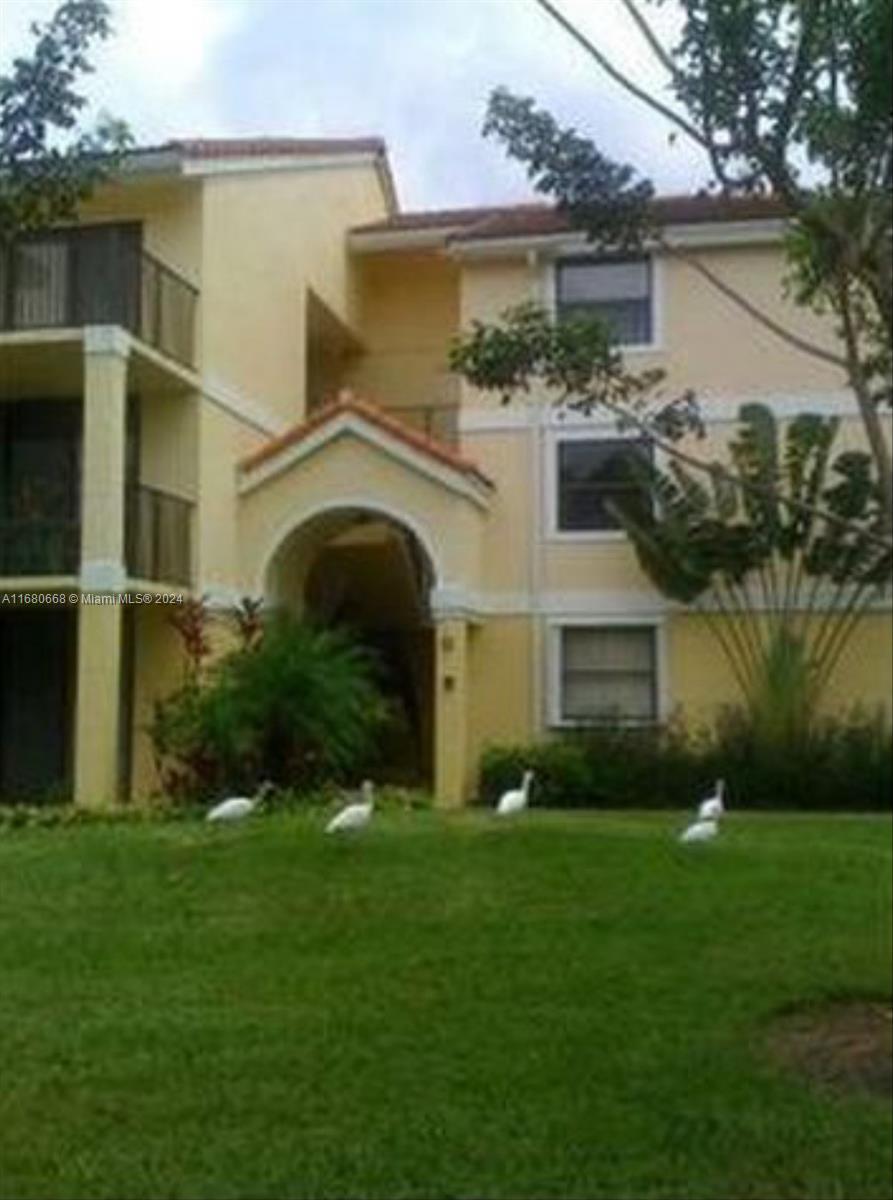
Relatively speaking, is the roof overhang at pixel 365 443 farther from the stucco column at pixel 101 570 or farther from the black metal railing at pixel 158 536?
the stucco column at pixel 101 570

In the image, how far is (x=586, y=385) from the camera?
34.0ft

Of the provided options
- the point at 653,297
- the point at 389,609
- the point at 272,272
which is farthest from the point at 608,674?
the point at 272,272

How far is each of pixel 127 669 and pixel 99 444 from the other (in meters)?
3.21

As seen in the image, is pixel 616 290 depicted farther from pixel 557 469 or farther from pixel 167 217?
pixel 167 217

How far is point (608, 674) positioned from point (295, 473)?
16.4ft

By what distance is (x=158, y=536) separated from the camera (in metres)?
24.3

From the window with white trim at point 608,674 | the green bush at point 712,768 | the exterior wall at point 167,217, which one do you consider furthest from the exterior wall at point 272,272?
the green bush at point 712,768

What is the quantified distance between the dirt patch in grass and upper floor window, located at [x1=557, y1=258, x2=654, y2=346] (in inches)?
700

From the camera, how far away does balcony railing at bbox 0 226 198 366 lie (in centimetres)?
2362

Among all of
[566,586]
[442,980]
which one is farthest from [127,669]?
[442,980]

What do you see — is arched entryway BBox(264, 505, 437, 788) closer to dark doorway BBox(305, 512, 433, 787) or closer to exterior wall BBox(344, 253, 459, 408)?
dark doorway BBox(305, 512, 433, 787)

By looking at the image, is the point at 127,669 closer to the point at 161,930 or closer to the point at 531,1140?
the point at 161,930

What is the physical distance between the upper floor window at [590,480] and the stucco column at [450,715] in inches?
91.6

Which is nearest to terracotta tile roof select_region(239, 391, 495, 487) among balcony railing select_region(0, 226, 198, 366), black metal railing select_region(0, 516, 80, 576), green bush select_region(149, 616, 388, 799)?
balcony railing select_region(0, 226, 198, 366)
